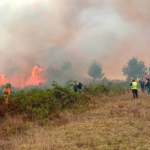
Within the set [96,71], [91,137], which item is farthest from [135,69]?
[91,137]

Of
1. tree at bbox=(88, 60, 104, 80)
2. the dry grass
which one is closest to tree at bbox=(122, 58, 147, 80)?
tree at bbox=(88, 60, 104, 80)

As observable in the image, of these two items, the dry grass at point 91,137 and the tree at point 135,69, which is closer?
the dry grass at point 91,137

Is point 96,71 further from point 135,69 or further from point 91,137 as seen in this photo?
point 91,137

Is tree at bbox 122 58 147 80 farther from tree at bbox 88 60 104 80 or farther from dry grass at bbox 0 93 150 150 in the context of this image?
dry grass at bbox 0 93 150 150

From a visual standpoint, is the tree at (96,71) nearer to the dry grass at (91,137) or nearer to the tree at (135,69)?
the tree at (135,69)

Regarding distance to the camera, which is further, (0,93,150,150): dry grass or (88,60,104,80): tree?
(88,60,104,80): tree

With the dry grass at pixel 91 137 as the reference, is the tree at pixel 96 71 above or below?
above

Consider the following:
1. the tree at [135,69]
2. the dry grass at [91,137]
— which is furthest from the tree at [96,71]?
the dry grass at [91,137]

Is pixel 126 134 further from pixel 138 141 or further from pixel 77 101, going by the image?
pixel 77 101

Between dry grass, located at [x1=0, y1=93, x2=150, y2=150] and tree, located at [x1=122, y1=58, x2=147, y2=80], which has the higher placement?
tree, located at [x1=122, y1=58, x2=147, y2=80]

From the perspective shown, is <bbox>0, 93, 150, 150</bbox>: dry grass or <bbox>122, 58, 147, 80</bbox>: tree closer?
<bbox>0, 93, 150, 150</bbox>: dry grass

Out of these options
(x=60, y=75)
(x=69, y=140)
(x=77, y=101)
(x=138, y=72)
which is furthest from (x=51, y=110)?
(x=138, y=72)

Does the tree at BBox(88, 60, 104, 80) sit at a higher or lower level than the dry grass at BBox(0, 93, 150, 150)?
higher

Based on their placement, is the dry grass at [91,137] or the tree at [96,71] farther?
the tree at [96,71]
